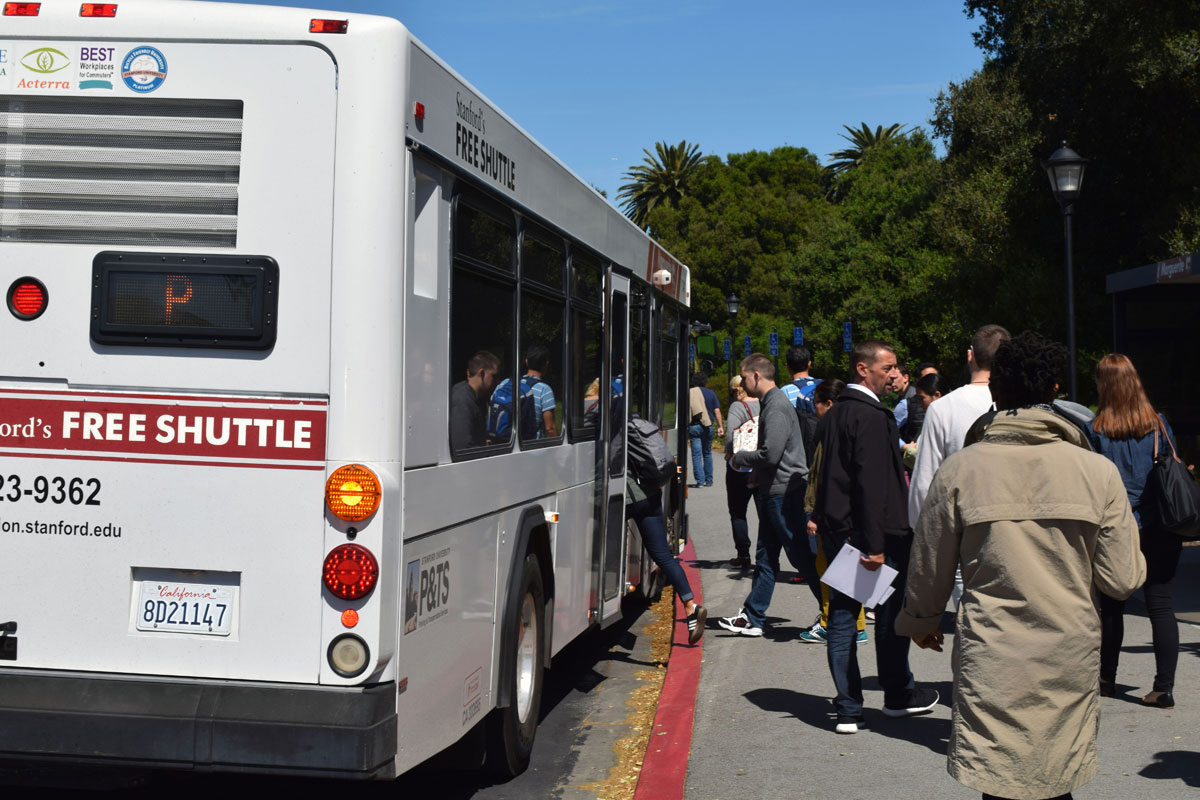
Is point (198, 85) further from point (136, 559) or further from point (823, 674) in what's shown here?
point (823, 674)

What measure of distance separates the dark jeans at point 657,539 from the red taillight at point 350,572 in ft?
15.6

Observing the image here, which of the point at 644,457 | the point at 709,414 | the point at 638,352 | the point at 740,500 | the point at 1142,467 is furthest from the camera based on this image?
the point at 709,414

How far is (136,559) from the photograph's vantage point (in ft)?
15.1

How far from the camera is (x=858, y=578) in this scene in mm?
6633

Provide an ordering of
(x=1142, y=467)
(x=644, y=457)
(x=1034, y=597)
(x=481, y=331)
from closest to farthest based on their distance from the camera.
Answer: (x=1034, y=597), (x=481, y=331), (x=1142, y=467), (x=644, y=457)

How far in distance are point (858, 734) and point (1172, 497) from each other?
7.02 feet

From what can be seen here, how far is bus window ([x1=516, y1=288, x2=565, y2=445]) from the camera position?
6.34 metres

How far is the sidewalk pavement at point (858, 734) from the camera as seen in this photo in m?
5.88

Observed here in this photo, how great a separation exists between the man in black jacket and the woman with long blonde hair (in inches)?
45.4

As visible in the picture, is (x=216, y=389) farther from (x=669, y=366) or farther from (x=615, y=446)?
(x=669, y=366)

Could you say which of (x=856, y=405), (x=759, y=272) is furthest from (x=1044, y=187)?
(x=759, y=272)

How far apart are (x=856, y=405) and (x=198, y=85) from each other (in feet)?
12.1

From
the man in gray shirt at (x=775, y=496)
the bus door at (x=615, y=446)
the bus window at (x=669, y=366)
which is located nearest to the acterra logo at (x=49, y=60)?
the bus door at (x=615, y=446)

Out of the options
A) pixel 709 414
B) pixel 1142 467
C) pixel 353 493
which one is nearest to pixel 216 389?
pixel 353 493
